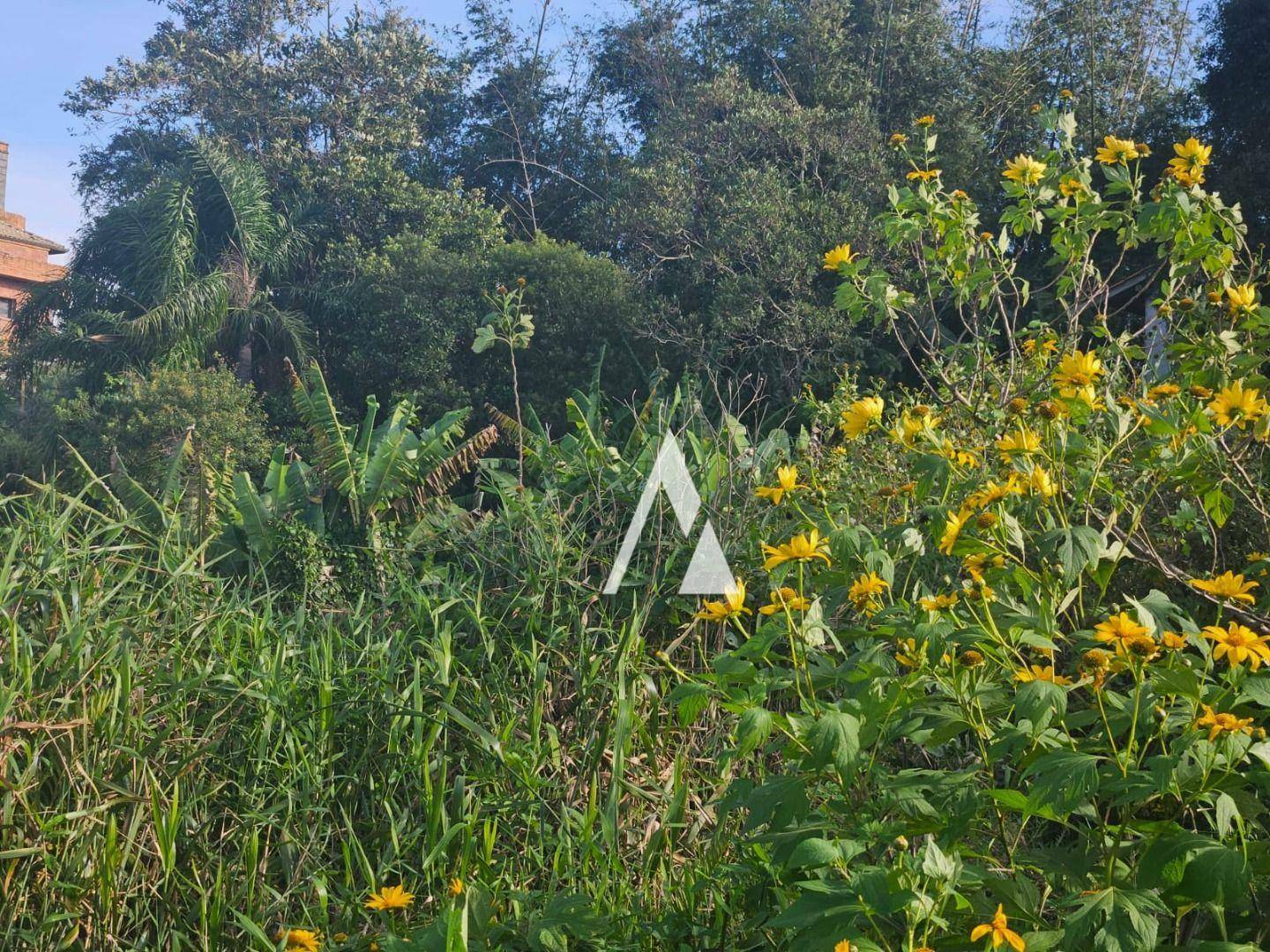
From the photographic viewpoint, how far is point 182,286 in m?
15.1

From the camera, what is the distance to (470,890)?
83.6 inches

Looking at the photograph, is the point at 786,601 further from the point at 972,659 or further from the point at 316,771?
the point at 316,771

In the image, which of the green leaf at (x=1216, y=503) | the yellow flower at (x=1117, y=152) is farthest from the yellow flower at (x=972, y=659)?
the yellow flower at (x=1117, y=152)

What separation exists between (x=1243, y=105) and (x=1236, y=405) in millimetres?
10263

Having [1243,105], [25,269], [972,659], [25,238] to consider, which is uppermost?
[25,238]

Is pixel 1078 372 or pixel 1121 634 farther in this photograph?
pixel 1078 372

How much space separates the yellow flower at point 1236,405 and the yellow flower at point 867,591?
2.35ft

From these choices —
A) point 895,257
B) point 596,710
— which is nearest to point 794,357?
point 895,257

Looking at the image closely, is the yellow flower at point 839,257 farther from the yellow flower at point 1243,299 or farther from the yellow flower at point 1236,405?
the yellow flower at point 1236,405

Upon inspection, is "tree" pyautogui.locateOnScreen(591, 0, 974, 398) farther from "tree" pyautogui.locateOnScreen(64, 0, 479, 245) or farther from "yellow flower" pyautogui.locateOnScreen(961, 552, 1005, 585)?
"yellow flower" pyautogui.locateOnScreen(961, 552, 1005, 585)

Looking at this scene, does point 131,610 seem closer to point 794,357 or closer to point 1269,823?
point 1269,823

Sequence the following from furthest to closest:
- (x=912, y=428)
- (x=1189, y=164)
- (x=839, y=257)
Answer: (x=839, y=257) < (x=1189, y=164) < (x=912, y=428)

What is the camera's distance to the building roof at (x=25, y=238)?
25016 mm

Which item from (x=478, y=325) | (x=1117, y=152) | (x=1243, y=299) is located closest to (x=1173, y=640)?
(x=1243, y=299)
